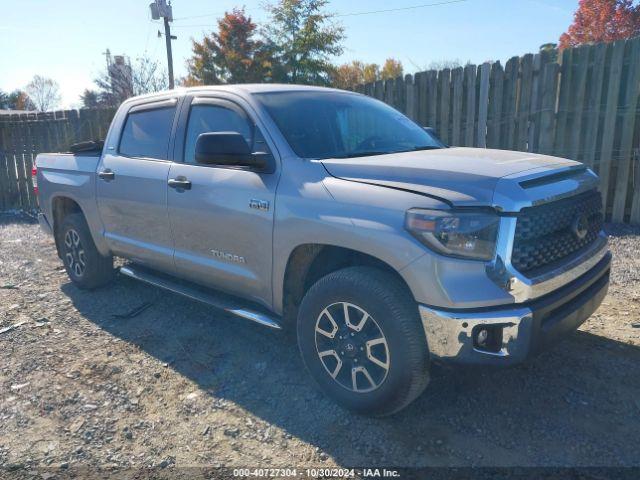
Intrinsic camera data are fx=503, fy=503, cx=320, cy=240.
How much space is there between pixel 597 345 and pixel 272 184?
2584mm

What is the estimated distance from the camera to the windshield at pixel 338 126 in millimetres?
3335

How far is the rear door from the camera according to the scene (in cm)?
402

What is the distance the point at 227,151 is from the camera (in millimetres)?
3105

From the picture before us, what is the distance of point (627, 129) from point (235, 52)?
23.2 m

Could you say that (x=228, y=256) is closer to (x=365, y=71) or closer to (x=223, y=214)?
(x=223, y=214)

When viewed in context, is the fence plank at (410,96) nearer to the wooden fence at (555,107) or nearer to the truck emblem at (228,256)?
the wooden fence at (555,107)

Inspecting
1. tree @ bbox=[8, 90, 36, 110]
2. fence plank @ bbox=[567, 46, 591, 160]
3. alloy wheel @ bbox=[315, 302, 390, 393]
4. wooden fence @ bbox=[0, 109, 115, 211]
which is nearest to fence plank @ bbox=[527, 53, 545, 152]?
fence plank @ bbox=[567, 46, 591, 160]

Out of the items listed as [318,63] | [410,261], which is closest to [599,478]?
[410,261]

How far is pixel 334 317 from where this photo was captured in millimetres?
2893

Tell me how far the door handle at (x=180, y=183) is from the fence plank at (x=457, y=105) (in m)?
5.17

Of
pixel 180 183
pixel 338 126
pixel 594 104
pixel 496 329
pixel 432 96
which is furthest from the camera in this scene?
pixel 432 96

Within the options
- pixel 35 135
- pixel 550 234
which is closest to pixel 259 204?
pixel 550 234

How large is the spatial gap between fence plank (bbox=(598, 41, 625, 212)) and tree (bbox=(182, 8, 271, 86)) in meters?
21.3

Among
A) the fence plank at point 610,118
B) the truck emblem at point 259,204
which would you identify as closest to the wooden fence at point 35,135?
the truck emblem at point 259,204
